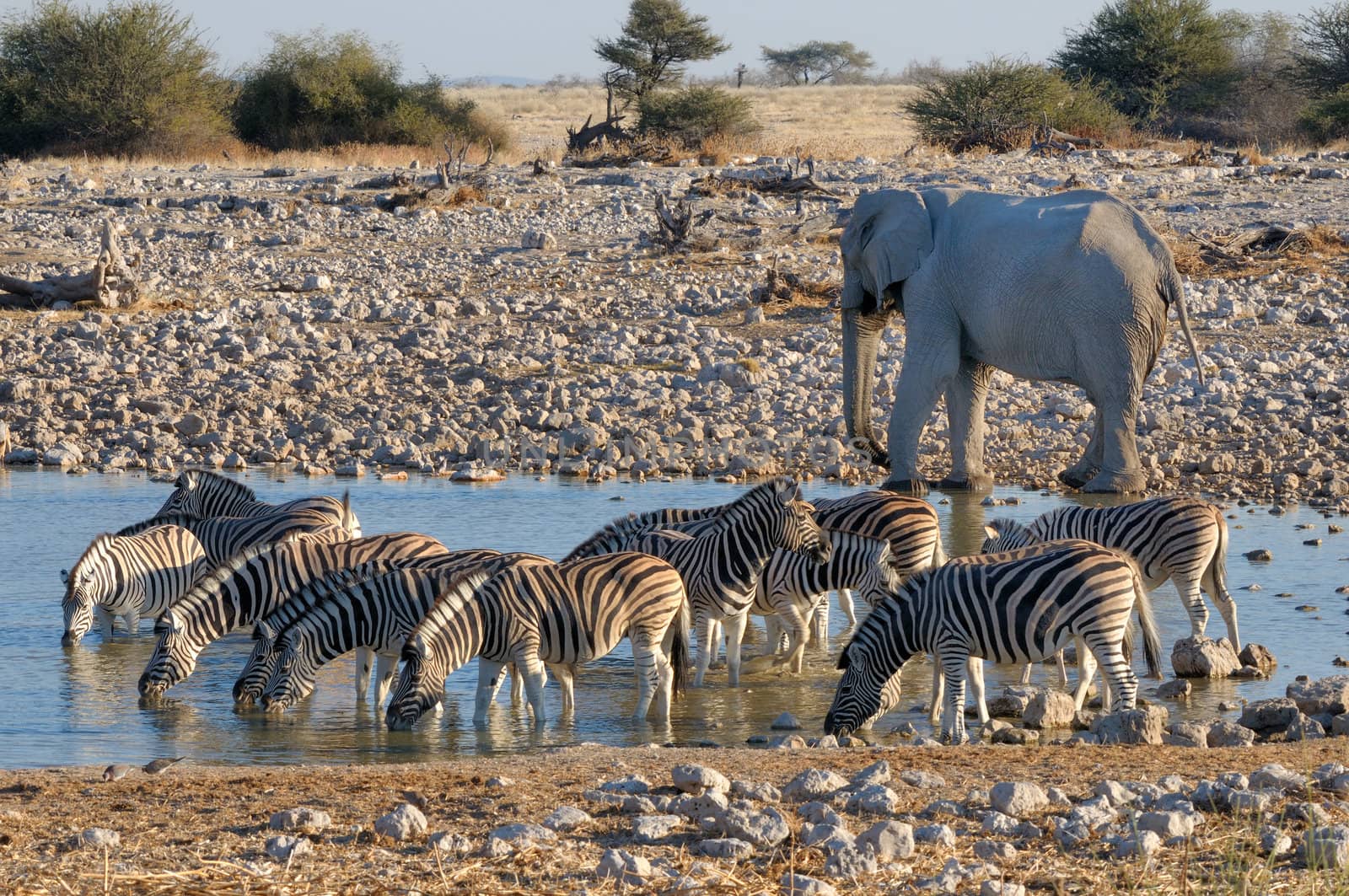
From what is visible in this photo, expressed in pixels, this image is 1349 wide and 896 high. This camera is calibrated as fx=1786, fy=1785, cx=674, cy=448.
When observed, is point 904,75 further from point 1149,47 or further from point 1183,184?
point 1183,184

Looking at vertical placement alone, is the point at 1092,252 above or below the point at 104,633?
above

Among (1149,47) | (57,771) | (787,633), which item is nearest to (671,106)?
(1149,47)

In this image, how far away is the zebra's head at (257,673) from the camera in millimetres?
8195

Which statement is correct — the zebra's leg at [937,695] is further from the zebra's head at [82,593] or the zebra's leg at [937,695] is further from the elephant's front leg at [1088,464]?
the elephant's front leg at [1088,464]

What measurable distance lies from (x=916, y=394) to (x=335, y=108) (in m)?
28.9

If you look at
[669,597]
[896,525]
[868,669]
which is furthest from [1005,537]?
[669,597]

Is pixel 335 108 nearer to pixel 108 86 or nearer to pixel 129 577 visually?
pixel 108 86

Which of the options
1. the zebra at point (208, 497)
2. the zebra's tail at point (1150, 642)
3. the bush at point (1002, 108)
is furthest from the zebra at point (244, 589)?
the bush at point (1002, 108)

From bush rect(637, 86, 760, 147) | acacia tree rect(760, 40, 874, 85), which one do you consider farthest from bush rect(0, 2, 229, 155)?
acacia tree rect(760, 40, 874, 85)

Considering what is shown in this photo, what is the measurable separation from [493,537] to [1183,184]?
1567 centimetres

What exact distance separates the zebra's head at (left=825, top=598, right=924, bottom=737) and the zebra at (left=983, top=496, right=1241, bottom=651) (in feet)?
5.64

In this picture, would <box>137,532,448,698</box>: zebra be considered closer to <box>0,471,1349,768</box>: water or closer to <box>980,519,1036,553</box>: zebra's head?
<box>0,471,1349,768</box>: water

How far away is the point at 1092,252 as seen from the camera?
12281 mm

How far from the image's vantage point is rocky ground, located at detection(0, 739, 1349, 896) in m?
4.89
